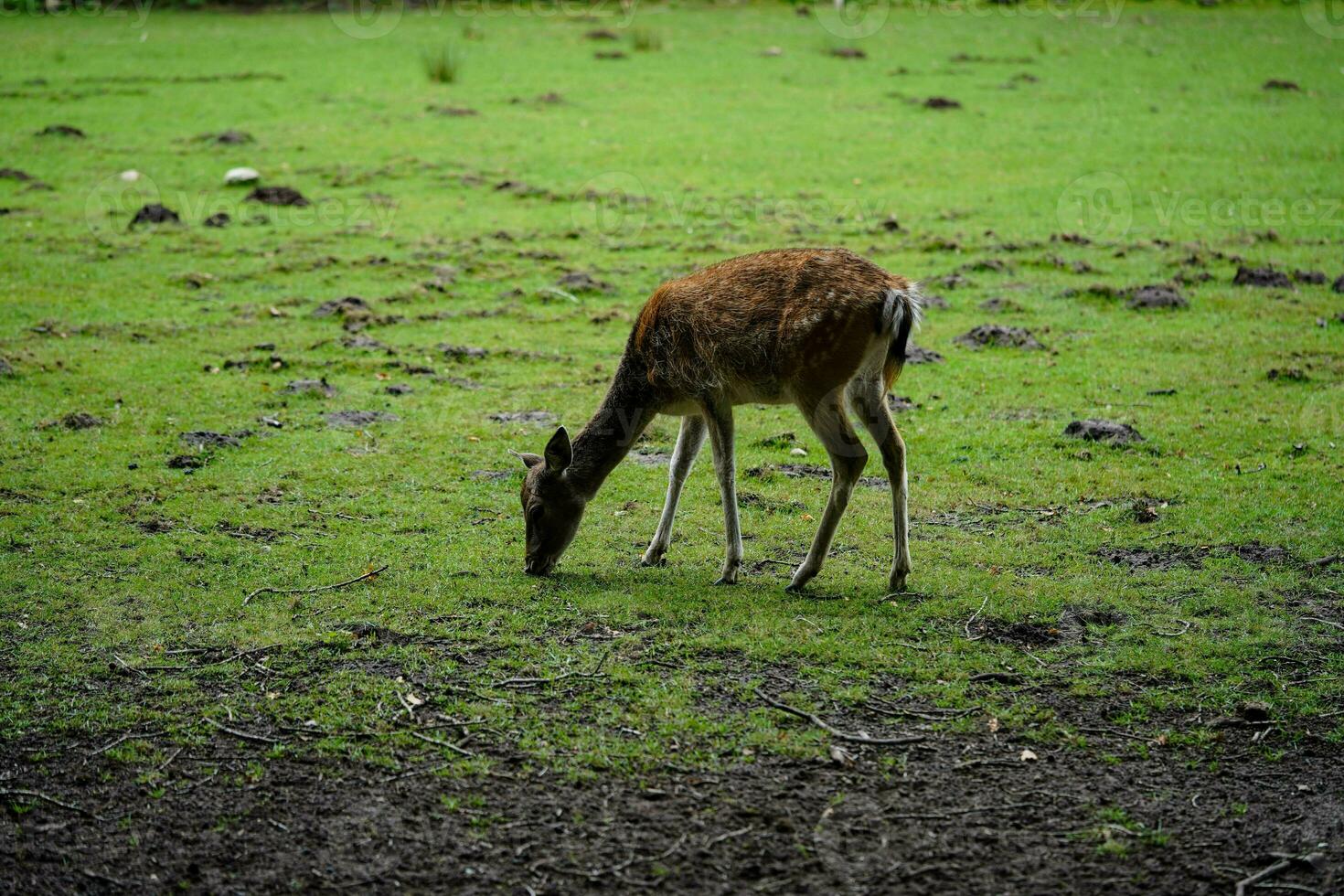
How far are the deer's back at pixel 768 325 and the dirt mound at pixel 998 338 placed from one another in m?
5.24

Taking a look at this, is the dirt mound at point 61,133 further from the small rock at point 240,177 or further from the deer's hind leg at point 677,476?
the deer's hind leg at point 677,476

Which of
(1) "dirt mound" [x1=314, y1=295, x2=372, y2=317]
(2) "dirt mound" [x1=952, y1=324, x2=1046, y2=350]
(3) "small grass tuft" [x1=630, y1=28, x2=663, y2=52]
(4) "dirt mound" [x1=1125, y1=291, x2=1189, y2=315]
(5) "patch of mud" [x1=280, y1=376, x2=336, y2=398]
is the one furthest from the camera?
(3) "small grass tuft" [x1=630, y1=28, x2=663, y2=52]

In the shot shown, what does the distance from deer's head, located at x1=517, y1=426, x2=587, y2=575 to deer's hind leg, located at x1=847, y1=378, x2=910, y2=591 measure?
1.69 metres

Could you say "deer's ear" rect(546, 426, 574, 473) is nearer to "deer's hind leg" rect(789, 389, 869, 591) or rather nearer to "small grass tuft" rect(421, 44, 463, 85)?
"deer's hind leg" rect(789, 389, 869, 591)

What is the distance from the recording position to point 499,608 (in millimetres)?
6965

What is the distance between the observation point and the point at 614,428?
7.84 m

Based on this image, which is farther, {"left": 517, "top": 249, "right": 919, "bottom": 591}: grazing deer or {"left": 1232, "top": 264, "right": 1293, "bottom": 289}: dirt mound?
{"left": 1232, "top": 264, "right": 1293, "bottom": 289}: dirt mound

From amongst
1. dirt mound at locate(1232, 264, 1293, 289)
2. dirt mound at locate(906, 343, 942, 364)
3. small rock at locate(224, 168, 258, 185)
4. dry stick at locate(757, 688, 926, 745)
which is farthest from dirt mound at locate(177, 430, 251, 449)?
Answer: dirt mound at locate(1232, 264, 1293, 289)

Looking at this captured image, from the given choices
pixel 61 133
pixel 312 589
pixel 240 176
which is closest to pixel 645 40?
pixel 240 176

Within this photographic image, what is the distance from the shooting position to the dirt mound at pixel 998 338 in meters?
12.3

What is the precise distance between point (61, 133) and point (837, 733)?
19.5 metres

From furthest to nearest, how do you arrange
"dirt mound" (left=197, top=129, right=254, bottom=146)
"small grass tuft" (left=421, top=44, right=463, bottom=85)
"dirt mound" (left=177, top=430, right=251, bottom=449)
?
1. "small grass tuft" (left=421, top=44, right=463, bottom=85)
2. "dirt mound" (left=197, top=129, right=254, bottom=146)
3. "dirt mound" (left=177, top=430, right=251, bottom=449)

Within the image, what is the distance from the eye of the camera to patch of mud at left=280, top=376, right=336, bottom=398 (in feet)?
35.7

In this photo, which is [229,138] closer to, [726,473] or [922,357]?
[922,357]
